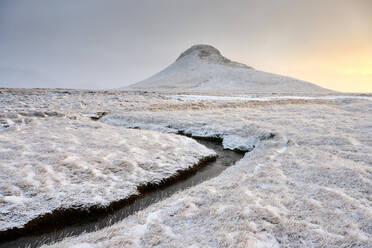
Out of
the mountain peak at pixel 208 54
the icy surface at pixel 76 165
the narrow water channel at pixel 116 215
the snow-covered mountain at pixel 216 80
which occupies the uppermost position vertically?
the mountain peak at pixel 208 54

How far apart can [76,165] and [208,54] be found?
11229cm

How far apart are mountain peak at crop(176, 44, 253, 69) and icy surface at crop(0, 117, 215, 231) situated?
322ft

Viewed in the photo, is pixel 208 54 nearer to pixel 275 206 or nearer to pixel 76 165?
pixel 76 165

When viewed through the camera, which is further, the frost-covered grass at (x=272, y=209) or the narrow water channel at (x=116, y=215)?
the narrow water channel at (x=116, y=215)

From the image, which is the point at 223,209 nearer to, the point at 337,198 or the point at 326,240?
the point at 326,240

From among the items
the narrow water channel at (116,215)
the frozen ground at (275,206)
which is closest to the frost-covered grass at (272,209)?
the frozen ground at (275,206)

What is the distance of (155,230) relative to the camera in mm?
4461

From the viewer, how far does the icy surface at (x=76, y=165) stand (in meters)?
5.82

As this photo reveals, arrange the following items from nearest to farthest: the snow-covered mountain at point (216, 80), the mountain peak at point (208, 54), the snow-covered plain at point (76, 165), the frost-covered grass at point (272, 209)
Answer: the frost-covered grass at point (272, 209) → the snow-covered plain at point (76, 165) → the snow-covered mountain at point (216, 80) → the mountain peak at point (208, 54)

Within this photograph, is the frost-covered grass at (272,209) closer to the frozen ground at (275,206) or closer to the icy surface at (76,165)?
the frozen ground at (275,206)

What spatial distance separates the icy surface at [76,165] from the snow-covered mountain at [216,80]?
1789 inches

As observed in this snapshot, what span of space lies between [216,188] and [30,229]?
474 cm

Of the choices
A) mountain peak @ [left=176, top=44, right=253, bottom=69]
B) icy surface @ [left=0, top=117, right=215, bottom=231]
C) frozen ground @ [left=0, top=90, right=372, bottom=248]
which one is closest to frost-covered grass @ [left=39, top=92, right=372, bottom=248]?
frozen ground @ [left=0, top=90, right=372, bottom=248]

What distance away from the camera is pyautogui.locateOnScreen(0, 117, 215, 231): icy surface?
19.1ft
